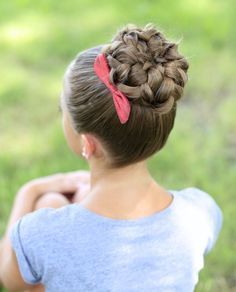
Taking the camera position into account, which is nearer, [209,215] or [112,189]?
[112,189]

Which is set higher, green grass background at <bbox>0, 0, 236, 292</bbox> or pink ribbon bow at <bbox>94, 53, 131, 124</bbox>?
pink ribbon bow at <bbox>94, 53, 131, 124</bbox>


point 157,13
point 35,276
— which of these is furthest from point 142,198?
point 157,13

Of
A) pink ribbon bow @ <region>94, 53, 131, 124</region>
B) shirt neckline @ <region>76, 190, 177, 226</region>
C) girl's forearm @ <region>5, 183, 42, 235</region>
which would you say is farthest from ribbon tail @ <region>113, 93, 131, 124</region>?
girl's forearm @ <region>5, 183, 42, 235</region>

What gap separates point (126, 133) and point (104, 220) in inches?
8.9

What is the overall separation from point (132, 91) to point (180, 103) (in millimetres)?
1752

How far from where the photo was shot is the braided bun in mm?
1392

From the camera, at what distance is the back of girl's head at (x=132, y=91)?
1.40 metres

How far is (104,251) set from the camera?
1.46m

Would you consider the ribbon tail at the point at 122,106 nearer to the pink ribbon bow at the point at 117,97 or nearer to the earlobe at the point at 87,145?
the pink ribbon bow at the point at 117,97

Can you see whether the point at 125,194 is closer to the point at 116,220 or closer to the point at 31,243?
the point at 116,220

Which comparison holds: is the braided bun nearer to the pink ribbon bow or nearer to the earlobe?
the pink ribbon bow

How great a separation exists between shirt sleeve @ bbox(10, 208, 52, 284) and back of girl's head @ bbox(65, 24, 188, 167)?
25 cm

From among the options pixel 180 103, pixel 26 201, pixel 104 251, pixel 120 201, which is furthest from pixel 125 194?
pixel 180 103

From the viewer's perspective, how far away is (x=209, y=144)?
2.83 m
